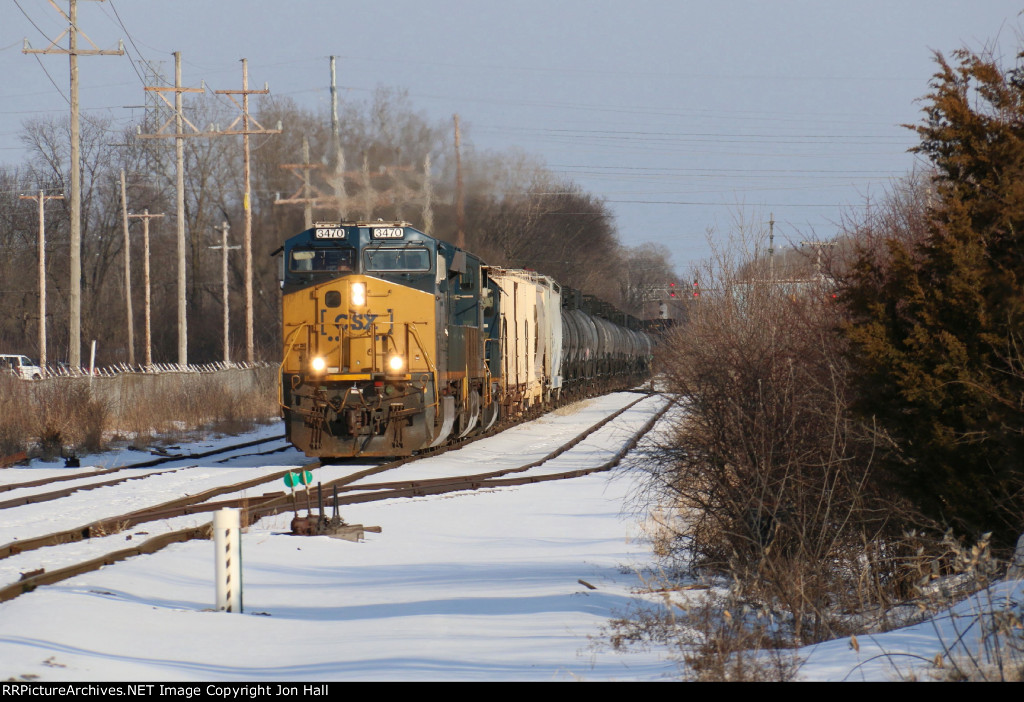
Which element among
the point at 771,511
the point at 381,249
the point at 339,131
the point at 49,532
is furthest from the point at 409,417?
the point at 339,131

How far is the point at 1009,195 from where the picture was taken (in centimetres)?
691

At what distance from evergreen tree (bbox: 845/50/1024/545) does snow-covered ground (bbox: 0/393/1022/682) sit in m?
1.03

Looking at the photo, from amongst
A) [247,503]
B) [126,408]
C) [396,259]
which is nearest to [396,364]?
[396,259]

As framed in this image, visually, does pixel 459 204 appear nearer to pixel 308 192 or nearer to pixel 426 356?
pixel 308 192

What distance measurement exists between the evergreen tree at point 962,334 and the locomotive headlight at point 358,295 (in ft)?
35.7

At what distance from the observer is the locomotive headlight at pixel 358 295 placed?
57.4 feet

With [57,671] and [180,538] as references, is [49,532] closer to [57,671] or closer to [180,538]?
[180,538]

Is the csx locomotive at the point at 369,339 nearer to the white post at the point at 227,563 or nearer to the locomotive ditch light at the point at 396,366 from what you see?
the locomotive ditch light at the point at 396,366

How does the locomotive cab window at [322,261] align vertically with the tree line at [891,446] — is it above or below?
above

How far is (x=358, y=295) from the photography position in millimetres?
17500

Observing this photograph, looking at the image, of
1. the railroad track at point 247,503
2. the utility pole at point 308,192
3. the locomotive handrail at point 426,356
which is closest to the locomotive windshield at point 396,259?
the locomotive handrail at point 426,356

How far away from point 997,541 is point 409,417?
37.9 ft

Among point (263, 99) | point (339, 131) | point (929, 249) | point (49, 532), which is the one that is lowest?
point (49, 532)

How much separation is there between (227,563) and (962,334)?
17.0 ft
